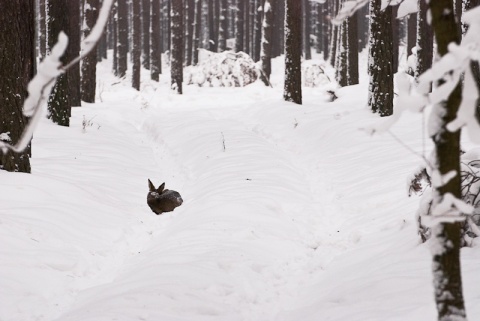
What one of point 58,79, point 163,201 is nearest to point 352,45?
point 58,79

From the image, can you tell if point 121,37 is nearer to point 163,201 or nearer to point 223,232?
point 163,201

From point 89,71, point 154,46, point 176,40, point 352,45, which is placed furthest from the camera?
point 154,46

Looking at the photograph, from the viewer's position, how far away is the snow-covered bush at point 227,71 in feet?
74.0

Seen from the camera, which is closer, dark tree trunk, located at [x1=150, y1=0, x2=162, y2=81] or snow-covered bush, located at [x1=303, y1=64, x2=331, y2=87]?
snow-covered bush, located at [x1=303, y1=64, x2=331, y2=87]

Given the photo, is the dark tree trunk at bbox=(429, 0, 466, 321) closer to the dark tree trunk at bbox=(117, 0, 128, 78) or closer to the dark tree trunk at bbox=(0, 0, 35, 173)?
the dark tree trunk at bbox=(0, 0, 35, 173)

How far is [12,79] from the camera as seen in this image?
20.8ft

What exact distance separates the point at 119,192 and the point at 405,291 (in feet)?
15.4

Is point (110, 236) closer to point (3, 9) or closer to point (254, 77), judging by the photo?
point (3, 9)

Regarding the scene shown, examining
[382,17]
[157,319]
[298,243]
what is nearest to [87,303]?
[157,319]

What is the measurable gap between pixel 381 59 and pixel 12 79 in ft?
23.4

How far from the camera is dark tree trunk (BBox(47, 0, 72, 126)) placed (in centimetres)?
1054

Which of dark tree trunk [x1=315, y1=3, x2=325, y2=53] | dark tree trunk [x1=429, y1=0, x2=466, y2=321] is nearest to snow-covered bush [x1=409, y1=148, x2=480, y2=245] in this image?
dark tree trunk [x1=429, y1=0, x2=466, y2=321]

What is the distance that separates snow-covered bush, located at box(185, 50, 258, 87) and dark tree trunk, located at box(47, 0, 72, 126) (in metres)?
12.3

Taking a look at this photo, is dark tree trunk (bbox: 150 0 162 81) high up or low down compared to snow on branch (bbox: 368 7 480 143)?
down
